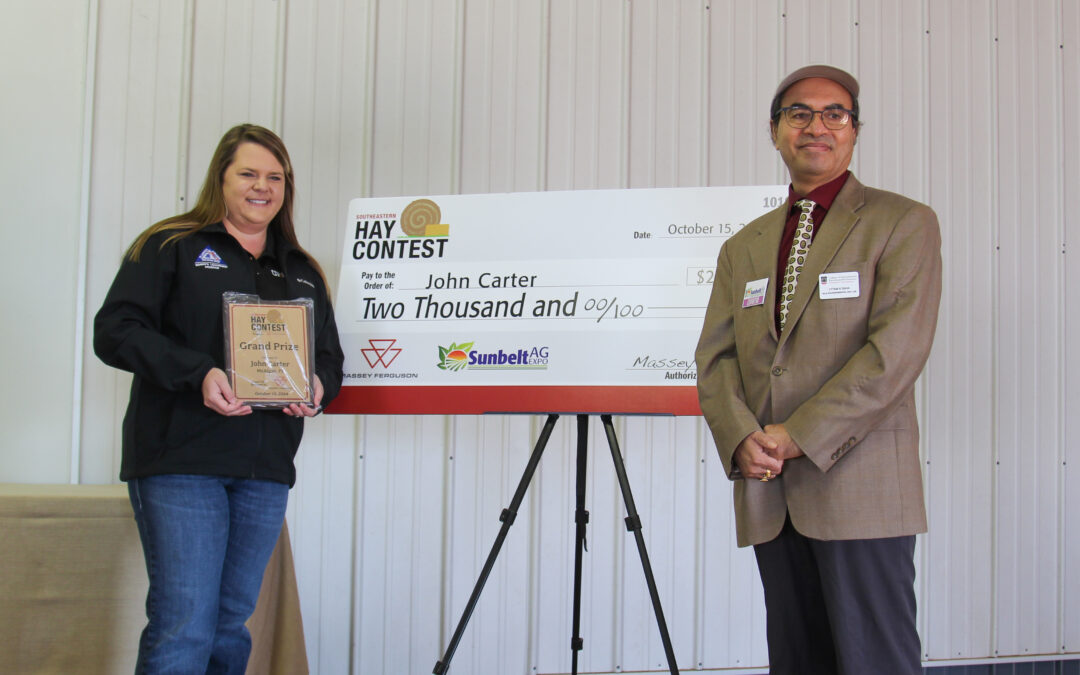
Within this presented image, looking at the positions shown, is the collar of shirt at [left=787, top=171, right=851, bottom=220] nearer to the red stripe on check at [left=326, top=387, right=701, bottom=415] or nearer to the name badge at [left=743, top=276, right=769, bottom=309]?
the name badge at [left=743, top=276, right=769, bottom=309]

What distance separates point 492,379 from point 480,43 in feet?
5.40

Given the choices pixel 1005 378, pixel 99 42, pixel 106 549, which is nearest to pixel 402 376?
pixel 106 549

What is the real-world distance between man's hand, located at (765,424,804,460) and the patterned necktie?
240 mm

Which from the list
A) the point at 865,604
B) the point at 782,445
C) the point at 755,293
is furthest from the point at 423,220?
the point at 865,604

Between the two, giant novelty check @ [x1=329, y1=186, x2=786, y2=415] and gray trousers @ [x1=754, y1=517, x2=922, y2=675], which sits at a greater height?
giant novelty check @ [x1=329, y1=186, x2=786, y2=415]

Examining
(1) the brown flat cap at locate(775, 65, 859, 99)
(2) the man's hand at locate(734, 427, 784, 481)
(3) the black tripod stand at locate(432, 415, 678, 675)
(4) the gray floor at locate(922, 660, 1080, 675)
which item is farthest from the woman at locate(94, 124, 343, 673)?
(4) the gray floor at locate(922, 660, 1080, 675)

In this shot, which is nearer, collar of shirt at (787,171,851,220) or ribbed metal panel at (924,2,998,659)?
collar of shirt at (787,171,851,220)

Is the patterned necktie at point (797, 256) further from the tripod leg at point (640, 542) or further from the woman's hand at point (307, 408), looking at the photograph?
the woman's hand at point (307, 408)

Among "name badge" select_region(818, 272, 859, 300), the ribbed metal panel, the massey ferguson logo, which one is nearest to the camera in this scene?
"name badge" select_region(818, 272, 859, 300)

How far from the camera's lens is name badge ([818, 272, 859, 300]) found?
1596 mm

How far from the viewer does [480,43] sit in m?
3.30

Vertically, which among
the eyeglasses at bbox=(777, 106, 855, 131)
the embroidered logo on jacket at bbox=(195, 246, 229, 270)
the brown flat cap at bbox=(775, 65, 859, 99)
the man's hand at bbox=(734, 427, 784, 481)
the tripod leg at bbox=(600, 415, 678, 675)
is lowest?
the tripod leg at bbox=(600, 415, 678, 675)

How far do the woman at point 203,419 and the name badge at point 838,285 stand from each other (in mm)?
1369

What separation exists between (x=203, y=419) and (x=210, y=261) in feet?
1.42
